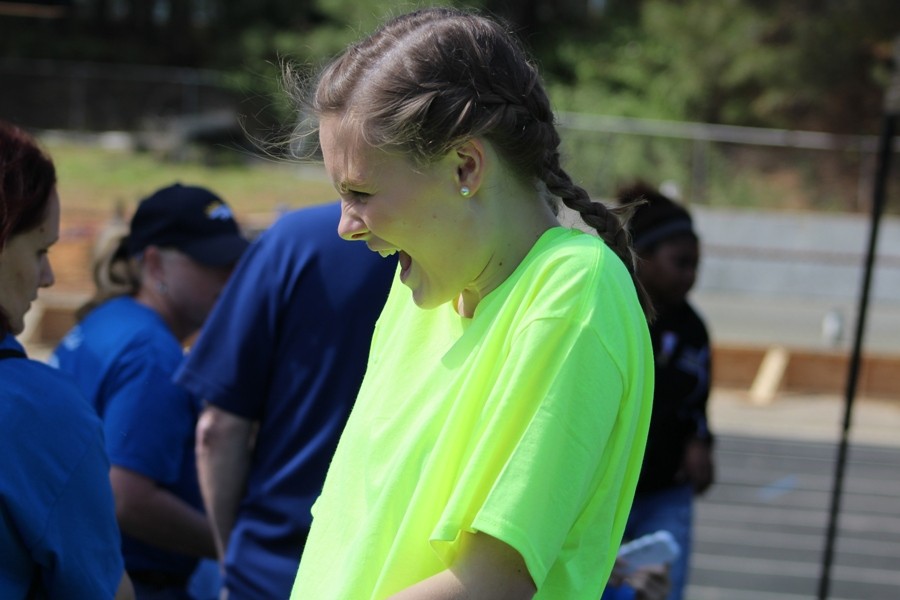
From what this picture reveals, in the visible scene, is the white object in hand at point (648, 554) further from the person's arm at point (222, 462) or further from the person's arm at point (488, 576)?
the person's arm at point (488, 576)

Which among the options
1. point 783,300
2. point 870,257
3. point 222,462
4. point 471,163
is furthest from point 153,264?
point 783,300

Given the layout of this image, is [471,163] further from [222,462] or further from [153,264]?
[153,264]

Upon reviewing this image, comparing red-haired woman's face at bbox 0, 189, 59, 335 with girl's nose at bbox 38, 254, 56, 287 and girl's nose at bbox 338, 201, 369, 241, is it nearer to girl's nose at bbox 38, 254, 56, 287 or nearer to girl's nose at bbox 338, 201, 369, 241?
girl's nose at bbox 38, 254, 56, 287

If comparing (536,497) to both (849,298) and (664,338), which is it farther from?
(849,298)

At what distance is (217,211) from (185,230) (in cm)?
15

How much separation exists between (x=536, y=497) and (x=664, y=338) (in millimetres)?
2661

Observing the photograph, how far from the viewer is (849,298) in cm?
1689

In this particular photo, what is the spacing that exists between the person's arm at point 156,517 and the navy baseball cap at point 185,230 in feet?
2.24

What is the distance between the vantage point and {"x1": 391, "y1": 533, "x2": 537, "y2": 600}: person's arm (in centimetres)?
116

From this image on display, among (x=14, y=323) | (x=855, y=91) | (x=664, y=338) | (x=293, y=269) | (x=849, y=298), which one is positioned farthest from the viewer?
(x=855, y=91)

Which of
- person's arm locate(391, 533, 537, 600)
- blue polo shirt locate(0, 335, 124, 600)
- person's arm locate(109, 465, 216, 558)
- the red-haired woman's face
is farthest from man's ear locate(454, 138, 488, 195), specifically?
person's arm locate(109, 465, 216, 558)

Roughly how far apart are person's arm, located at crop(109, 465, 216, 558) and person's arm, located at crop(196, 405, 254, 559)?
0.12m

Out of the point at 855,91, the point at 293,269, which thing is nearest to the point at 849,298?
the point at 855,91

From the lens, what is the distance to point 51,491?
65.2 inches
